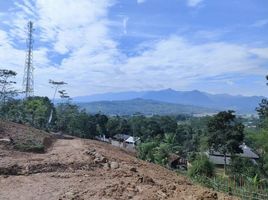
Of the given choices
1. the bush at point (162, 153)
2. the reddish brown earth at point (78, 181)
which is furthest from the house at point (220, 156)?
the reddish brown earth at point (78, 181)

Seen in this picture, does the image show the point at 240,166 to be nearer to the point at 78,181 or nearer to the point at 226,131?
the point at 226,131

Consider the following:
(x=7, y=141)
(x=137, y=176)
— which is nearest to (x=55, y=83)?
(x=7, y=141)

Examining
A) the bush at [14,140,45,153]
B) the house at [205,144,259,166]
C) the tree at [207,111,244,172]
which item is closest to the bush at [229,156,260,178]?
the tree at [207,111,244,172]

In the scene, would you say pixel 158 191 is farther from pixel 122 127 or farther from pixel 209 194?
pixel 122 127

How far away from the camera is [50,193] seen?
10.5 m

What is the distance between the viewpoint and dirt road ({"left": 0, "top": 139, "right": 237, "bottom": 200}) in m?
10.4

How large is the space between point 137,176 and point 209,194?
287 cm

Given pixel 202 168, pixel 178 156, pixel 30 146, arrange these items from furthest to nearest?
pixel 178 156 → pixel 202 168 → pixel 30 146

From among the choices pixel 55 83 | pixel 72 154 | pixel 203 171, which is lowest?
pixel 203 171

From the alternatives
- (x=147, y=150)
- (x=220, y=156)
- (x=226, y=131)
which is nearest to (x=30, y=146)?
(x=147, y=150)

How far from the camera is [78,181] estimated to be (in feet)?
38.6

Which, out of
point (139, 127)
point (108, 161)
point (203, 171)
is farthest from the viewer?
point (139, 127)

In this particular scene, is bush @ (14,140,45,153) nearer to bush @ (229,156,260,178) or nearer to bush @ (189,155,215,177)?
bush @ (189,155,215,177)

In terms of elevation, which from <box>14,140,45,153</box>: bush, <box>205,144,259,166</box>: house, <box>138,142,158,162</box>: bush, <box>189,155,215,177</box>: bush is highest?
<box>14,140,45,153</box>: bush
